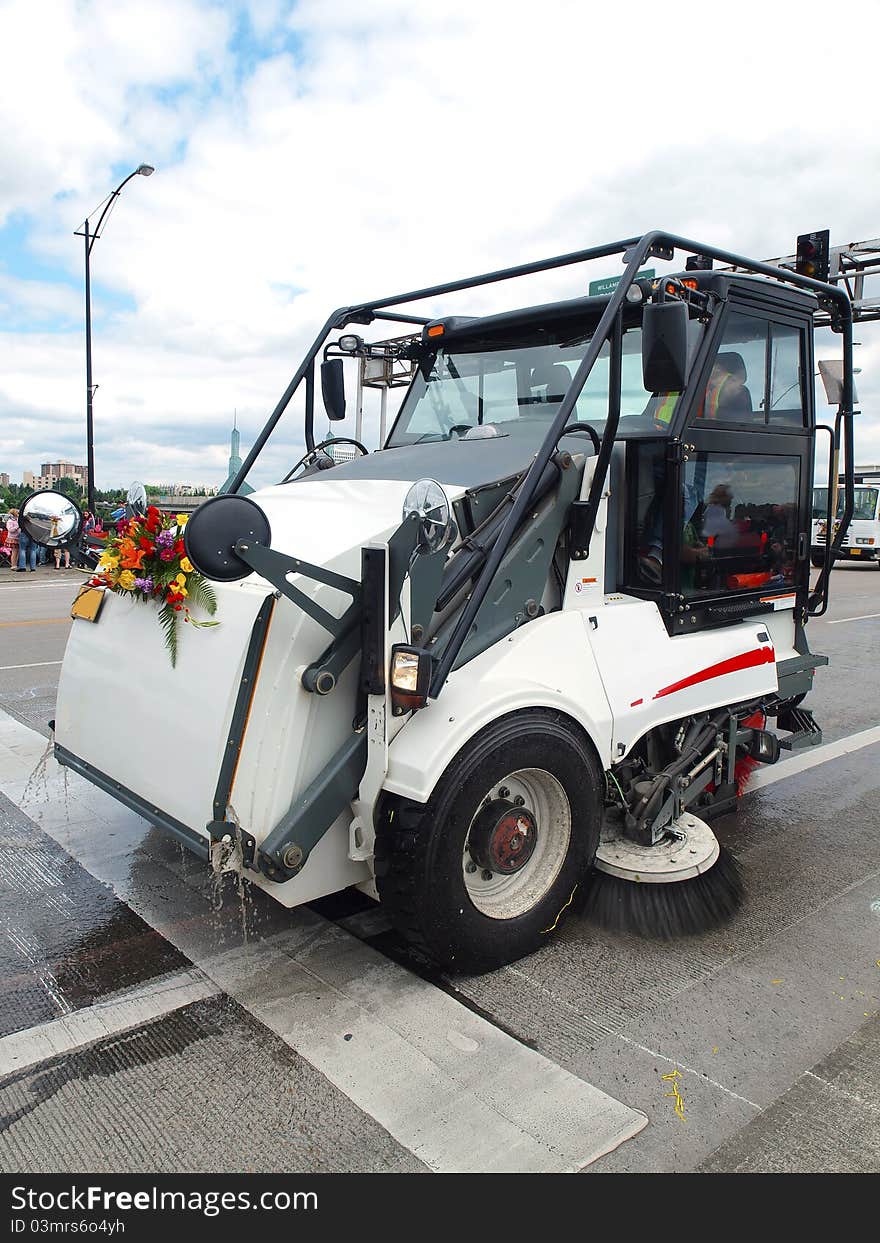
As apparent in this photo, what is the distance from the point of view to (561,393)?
170 inches

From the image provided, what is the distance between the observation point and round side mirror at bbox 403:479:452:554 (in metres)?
2.90

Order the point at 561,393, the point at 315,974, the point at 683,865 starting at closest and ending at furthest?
1. the point at 315,974
2. the point at 683,865
3. the point at 561,393

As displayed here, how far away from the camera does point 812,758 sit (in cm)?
615

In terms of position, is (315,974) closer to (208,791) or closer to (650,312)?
(208,791)

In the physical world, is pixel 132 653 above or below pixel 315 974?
above

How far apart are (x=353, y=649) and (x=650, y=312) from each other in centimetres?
175

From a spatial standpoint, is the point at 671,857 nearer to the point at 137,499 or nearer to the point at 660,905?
the point at 660,905

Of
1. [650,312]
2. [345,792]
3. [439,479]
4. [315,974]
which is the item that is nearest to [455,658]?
[345,792]

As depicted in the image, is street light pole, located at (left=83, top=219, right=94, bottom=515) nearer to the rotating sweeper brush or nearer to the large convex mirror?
the large convex mirror

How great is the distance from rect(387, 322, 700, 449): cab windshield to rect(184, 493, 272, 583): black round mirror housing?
163cm

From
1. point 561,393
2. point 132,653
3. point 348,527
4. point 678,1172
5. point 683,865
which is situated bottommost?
point 678,1172

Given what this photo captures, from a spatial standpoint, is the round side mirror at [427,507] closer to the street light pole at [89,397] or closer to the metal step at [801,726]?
the metal step at [801,726]

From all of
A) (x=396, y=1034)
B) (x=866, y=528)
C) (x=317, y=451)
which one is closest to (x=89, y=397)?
(x=317, y=451)

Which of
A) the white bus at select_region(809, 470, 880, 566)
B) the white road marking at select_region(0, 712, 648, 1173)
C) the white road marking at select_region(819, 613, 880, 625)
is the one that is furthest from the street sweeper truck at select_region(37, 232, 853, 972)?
the white bus at select_region(809, 470, 880, 566)
